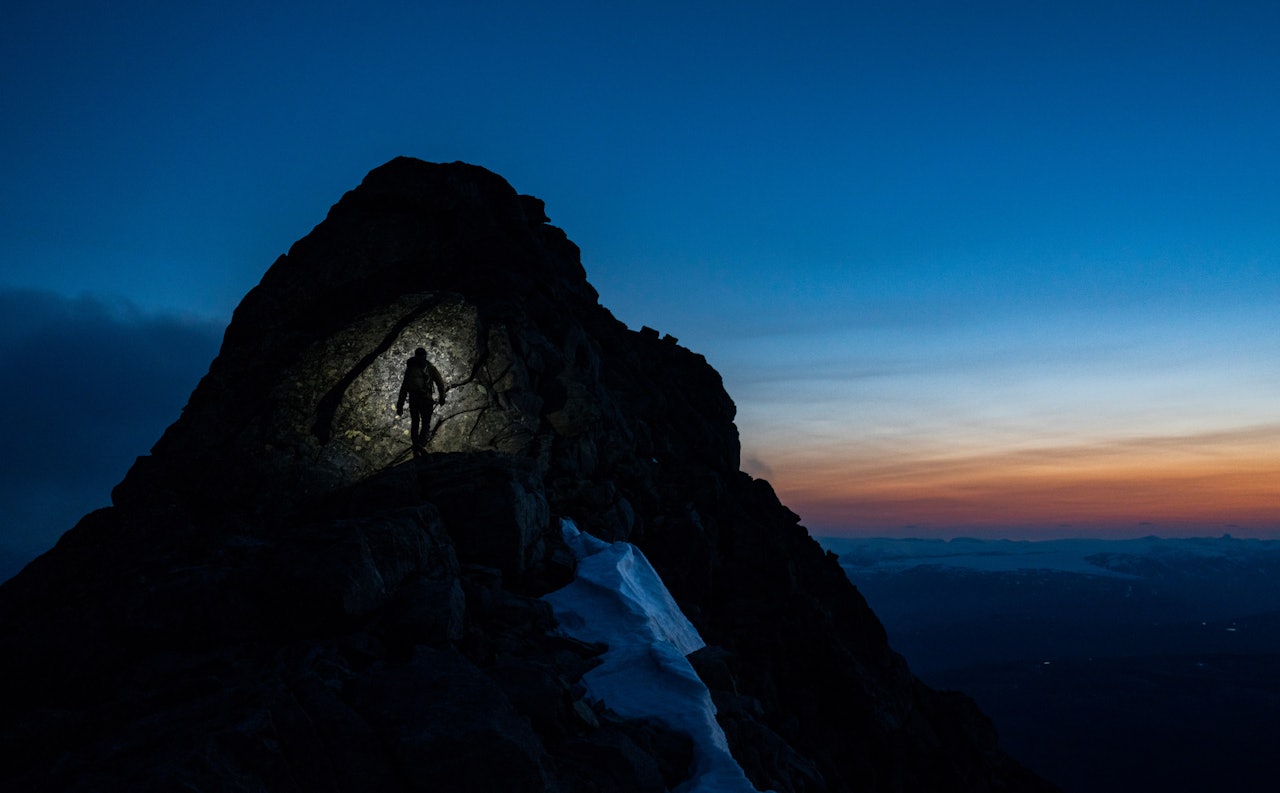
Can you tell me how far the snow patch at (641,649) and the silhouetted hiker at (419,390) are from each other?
11.0 meters

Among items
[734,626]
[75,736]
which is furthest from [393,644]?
[734,626]

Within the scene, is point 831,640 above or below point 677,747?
below

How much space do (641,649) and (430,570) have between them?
5.15 meters

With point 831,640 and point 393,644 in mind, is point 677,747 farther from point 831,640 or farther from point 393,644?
point 831,640

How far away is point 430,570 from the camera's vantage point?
52.2 feet

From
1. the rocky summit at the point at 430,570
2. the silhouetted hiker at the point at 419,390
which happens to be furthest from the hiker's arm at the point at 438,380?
the rocky summit at the point at 430,570

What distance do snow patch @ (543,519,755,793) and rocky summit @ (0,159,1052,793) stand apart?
523 millimetres

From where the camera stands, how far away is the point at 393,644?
508 inches

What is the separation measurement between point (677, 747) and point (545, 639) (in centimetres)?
395

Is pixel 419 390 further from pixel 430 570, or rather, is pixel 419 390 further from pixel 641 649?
pixel 641 649

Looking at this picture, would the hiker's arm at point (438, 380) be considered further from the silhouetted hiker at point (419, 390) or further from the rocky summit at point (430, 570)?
the rocky summit at point (430, 570)

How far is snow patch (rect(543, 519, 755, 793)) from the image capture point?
1292 centimetres

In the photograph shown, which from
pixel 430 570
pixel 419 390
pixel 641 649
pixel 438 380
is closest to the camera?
pixel 430 570

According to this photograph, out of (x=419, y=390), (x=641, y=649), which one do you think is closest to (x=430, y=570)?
(x=641, y=649)
